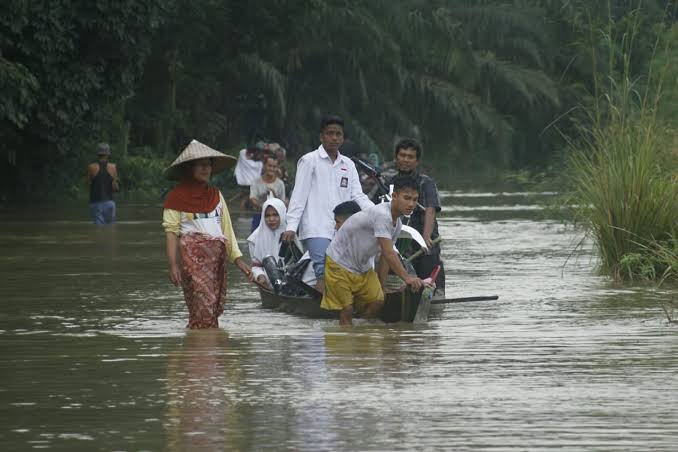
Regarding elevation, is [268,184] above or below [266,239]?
above

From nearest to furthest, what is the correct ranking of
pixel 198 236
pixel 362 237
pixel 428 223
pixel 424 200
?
pixel 198 236 < pixel 362 237 < pixel 428 223 < pixel 424 200

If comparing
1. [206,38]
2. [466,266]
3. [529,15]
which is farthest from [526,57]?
[466,266]

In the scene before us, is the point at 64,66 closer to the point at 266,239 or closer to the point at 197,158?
the point at 266,239

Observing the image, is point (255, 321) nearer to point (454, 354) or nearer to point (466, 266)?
point (454, 354)

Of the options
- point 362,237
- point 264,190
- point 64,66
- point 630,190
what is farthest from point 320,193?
point 64,66

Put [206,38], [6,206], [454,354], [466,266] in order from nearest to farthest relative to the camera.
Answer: [454,354] < [466,266] < [6,206] < [206,38]

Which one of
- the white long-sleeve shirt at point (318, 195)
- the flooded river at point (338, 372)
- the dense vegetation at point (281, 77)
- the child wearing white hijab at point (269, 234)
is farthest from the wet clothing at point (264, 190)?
the white long-sleeve shirt at point (318, 195)

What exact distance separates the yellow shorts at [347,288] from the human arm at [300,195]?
111 cm

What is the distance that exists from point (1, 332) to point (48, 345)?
1001 mm

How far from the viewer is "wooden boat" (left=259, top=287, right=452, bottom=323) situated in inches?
533

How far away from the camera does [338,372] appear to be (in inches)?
428

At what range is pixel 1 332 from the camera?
44.0 ft

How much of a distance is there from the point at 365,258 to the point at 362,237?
18cm

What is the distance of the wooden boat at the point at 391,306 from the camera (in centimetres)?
1355
